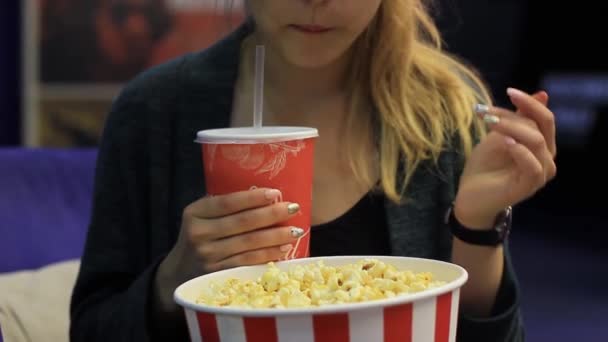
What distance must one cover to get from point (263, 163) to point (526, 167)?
275 mm

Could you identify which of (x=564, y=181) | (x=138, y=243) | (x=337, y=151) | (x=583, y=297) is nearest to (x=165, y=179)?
(x=138, y=243)

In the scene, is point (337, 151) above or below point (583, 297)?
above

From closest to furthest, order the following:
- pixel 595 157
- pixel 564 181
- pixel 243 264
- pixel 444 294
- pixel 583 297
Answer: pixel 444 294 < pixel 243 264 < pixel 583 297 < pixel 595 157 < pixel 564 181

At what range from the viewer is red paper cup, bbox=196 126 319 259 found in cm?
98

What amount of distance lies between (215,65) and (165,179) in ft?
0.62

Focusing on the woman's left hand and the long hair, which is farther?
the long hair

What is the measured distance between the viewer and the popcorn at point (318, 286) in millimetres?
844

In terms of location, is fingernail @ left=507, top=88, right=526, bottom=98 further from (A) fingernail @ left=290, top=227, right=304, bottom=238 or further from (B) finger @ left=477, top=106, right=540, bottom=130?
(A) fingernail @ left=290, top=227, right=304, bottom=238

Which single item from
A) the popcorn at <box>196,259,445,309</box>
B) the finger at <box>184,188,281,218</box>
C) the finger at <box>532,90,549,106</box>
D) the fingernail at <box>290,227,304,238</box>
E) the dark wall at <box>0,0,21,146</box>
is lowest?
the dark wall at <box>0,0,21,146</box>

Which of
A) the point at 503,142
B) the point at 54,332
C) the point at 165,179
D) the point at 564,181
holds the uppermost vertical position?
the point at 503,142

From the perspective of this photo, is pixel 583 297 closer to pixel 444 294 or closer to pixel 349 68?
pixel 349 68

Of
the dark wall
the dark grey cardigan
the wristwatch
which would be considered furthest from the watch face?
the dark wall

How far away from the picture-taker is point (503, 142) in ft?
3.47

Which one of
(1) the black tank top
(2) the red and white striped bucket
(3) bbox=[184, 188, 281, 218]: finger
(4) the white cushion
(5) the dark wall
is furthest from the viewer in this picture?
(5) the dark wall
